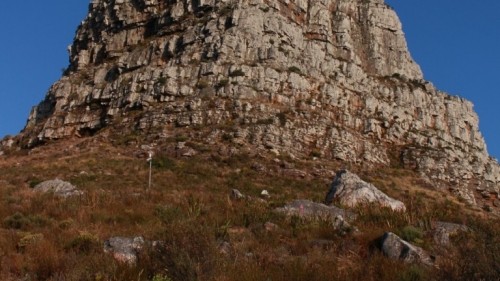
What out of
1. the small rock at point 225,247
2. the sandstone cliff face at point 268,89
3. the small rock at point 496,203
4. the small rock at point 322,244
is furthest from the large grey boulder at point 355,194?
the small rock at point 496,203

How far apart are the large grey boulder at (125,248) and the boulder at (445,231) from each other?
17.5ft

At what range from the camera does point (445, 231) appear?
391 inches

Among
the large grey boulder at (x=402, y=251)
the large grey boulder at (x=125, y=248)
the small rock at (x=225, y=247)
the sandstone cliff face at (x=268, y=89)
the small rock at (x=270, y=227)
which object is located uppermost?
the sandstone cliff face at (x=268, y=89)

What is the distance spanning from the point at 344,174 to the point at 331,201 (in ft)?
5.35

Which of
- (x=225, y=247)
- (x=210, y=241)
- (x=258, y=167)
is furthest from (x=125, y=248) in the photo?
(x=258, y=167)

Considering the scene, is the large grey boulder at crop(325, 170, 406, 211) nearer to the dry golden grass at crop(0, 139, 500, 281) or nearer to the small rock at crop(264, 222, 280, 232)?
the dry golden grass at crop(0, 139, 500, 281)

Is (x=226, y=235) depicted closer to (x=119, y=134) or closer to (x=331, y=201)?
(x=331, y=201)

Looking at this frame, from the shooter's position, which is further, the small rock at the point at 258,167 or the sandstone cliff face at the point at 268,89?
the sandstone cliff face at the point at 268,89

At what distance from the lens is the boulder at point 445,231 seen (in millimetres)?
9379

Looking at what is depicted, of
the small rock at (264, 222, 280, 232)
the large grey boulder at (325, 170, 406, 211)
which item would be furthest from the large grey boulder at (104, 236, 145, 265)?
the large grey boulder at (325, 170, 406, 211)

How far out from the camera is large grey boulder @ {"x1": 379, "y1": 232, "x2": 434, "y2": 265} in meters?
7.97

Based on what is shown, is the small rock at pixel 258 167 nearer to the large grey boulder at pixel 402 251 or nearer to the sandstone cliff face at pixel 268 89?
the sandstone cliff face at pixel 268 89

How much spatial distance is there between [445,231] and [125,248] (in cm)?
613

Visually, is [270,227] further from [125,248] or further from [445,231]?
[445,231]
